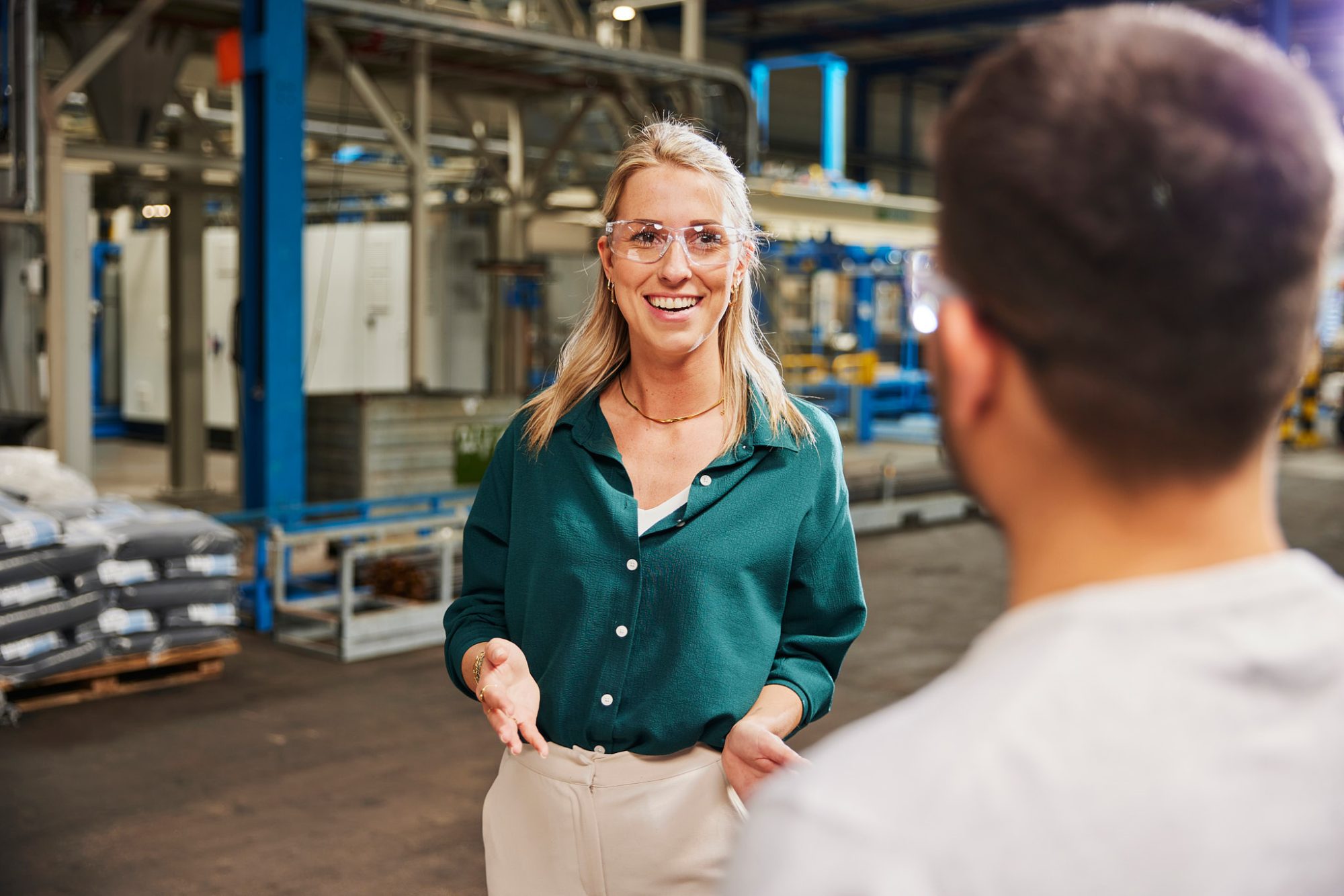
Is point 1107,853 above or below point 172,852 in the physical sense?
above

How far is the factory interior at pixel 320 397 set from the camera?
455 centimetres

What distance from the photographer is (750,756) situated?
63.0 inches

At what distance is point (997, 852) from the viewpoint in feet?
2.03

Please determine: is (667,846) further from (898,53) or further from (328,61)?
(898,53)

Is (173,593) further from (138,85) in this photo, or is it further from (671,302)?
(138,85)

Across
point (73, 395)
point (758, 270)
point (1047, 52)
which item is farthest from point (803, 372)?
point (1047, 52)

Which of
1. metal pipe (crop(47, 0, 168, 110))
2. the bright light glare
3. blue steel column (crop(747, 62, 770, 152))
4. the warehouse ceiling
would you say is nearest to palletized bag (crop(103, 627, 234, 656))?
metal pipe (crop(47, 0, 168, 110))

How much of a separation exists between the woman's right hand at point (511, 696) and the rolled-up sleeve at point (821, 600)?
338 millimetres

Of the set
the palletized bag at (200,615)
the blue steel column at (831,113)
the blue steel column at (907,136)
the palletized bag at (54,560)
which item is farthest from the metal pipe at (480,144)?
the blue steel column at (907,136)

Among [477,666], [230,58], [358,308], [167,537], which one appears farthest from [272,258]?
[358,308]

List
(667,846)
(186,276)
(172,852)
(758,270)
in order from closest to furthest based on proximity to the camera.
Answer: (667,846) < (758,270) < (172,852) < (186,276)

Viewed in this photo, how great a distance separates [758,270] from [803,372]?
13.3 meters

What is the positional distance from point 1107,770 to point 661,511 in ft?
3.76

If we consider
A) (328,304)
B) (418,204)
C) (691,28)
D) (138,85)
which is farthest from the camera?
(328,304)
